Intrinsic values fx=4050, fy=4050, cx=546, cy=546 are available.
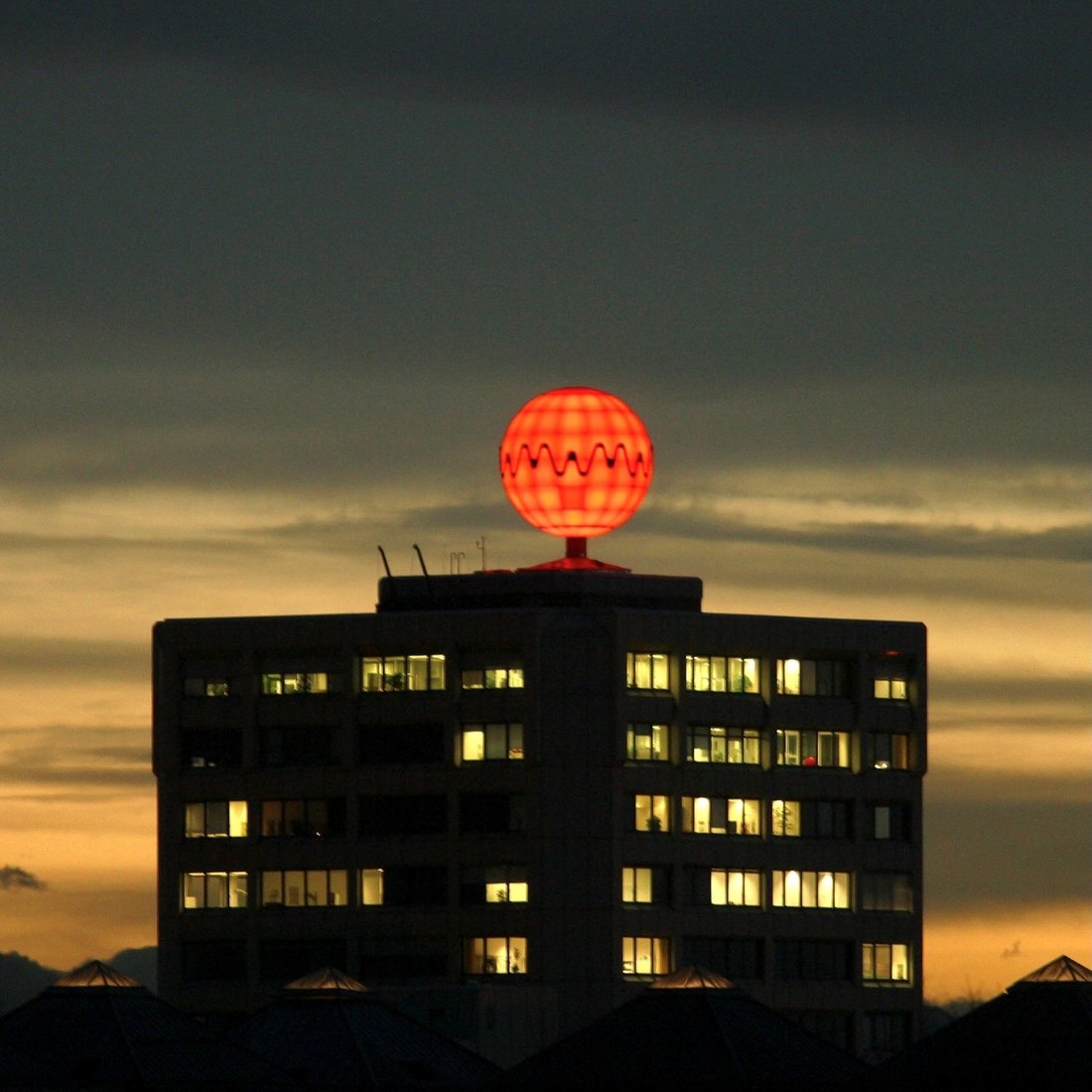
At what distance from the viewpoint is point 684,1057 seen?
642 ft

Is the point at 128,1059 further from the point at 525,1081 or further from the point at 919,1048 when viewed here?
the point at 919,1048

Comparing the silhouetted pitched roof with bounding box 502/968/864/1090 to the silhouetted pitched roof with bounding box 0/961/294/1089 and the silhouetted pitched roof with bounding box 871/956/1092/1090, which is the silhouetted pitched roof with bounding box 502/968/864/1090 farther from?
the silhouetted pitched roof with bounding box 0/961/294/1089

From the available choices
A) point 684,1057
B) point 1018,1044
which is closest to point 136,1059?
point 684,1057

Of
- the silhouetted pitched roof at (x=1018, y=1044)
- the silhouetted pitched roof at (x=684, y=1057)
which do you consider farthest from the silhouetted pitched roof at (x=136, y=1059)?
the silhouetted pitched roof at (x=1018, y=1044)

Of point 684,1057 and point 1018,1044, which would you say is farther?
point 684,1057

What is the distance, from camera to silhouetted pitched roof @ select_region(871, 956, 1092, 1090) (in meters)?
184

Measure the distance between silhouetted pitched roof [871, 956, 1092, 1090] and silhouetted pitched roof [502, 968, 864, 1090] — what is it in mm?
6595

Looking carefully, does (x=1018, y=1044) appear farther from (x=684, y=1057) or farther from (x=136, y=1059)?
(x=136, y=1059)

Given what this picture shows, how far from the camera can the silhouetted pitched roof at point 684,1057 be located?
194 meters

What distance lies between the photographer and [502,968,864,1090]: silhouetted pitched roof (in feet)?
637

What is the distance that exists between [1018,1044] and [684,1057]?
58.2 feet

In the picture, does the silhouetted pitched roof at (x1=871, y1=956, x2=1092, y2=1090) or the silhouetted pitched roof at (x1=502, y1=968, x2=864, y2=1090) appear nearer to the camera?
the silhouetted pitched roof at (x1=871, y1=956, x2=1092, y2=1090)

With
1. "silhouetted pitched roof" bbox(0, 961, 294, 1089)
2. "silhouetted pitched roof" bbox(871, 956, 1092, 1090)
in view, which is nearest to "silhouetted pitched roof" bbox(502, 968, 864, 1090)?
"silhouetted pitched roof" bbox(871, 956, 1092, 1090)

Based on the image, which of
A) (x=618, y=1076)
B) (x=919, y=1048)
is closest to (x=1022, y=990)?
(x=919, y=1048)
